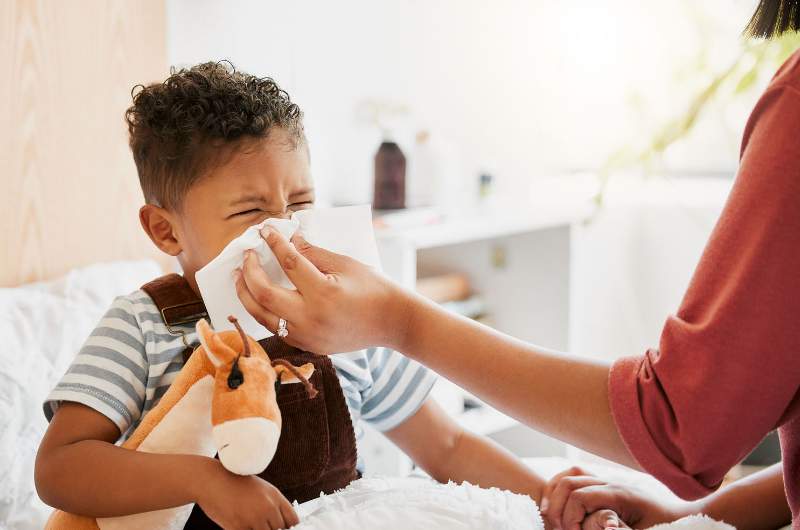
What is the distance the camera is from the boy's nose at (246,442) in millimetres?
713

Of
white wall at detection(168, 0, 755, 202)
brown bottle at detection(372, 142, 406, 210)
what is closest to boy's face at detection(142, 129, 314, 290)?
brown bottle at detection(372, 142, 406, 210)

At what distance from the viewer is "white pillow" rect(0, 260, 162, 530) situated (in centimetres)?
100

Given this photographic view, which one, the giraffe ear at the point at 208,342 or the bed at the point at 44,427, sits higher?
the giraffe ear at the point at 208,342

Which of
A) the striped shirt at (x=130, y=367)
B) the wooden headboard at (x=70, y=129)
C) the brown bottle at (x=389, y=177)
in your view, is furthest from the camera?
the brown bottle at (x=389, y=177)

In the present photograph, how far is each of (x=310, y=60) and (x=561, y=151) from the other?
100cm

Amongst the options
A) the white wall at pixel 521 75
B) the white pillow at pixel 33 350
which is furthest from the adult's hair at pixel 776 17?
the white wall at pixel 521 75

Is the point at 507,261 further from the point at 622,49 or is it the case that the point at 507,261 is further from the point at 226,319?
the point at 226,319

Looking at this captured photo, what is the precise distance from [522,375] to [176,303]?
1.44 ft

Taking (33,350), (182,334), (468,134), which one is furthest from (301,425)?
(468,134)

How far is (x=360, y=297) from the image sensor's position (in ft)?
2.60

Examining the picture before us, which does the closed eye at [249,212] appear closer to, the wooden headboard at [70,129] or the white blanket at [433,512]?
the white blanket at [433,512]

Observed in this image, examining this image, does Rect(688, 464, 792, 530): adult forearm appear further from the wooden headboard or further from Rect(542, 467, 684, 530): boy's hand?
the wooden headboard

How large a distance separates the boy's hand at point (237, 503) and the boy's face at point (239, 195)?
29 centimetres

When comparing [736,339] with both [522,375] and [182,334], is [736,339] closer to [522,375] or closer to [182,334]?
[522,375]
